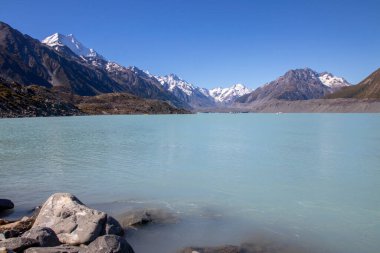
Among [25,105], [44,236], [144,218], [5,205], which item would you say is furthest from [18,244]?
Result: [25,105]

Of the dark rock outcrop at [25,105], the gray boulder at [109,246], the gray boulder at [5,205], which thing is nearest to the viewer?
the gray boulder at [109,246]

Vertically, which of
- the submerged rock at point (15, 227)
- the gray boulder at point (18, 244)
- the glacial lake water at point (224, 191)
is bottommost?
the glacial lake water at point (224, 191)

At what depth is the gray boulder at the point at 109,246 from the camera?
1028 centimetres

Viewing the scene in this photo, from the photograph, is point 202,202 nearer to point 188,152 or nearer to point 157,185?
point 157,185

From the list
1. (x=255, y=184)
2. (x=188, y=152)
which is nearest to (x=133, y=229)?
(x=255, y=184)

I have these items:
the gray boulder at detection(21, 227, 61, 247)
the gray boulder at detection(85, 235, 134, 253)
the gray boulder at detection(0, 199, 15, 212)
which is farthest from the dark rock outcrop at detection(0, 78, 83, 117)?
the gray boulder at detection(85, 235, 134, 253)

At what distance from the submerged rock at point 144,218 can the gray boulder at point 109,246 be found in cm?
486

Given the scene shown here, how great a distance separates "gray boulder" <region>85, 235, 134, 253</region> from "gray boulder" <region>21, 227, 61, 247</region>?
1.72 metres

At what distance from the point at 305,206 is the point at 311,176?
28.3 feet

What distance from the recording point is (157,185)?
2439 centimetres

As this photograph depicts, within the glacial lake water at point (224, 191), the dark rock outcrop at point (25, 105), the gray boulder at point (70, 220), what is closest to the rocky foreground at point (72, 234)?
the gray boulder at point (70, 220)

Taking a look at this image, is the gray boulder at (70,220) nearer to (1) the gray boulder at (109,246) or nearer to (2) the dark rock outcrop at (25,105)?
(1) the gray boulder at (109,246)

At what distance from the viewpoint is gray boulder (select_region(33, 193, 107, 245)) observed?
493 inches

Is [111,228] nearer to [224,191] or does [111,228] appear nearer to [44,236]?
[44,236]
